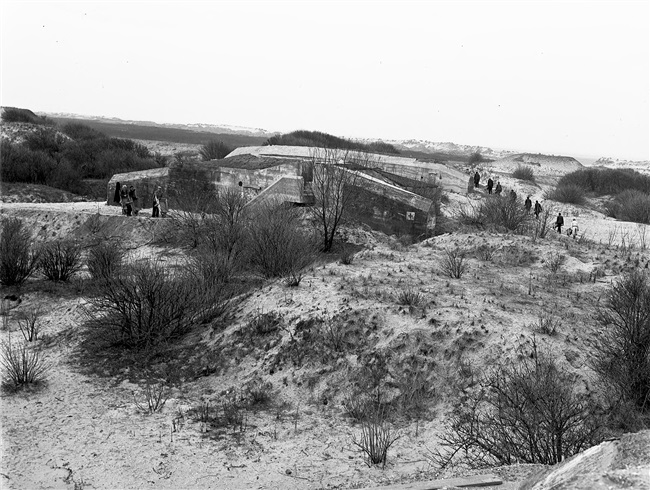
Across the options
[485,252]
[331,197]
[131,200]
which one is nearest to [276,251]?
[331,197]

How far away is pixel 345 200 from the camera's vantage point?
45.2 feet

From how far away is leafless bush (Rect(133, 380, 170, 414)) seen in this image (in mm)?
6352

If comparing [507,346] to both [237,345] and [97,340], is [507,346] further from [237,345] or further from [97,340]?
[97,340]

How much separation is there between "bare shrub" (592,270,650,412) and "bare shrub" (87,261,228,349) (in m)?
6.00

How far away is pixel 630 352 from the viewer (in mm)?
5926

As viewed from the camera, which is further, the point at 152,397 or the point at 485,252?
the point at 485,252

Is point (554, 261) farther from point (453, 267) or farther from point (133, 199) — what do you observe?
point (133, 199)

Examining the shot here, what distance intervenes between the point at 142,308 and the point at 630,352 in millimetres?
6623

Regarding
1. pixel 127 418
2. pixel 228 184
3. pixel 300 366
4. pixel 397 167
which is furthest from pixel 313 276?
pixel 397 167

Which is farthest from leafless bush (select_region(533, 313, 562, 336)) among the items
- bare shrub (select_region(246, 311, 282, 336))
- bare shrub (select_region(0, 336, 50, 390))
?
bare shrub (select_region(0, 336, 50, 390))

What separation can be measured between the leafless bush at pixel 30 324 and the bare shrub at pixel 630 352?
8167 millimetres

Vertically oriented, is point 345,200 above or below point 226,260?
above

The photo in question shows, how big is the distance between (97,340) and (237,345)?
220 cm

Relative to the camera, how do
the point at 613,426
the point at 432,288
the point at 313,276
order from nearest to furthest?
1. the point at 613,426
2. the point at 432,288
3. the point at 313,276
